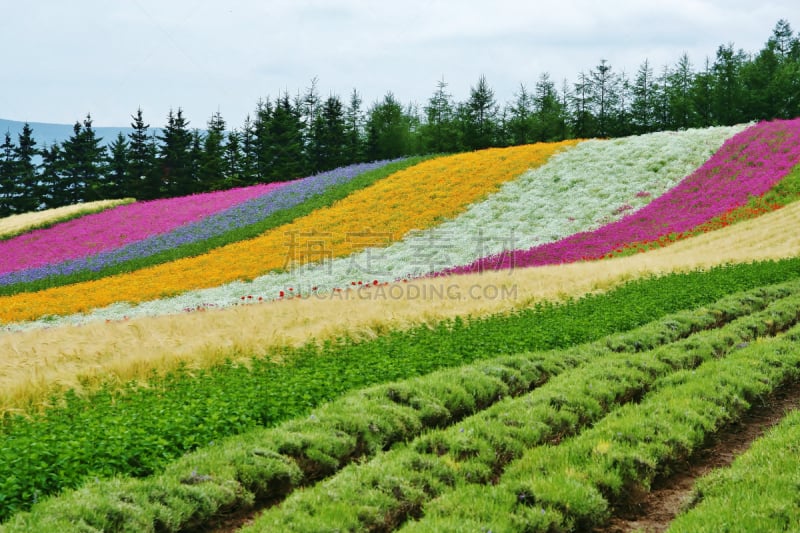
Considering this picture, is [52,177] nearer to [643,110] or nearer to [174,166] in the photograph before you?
[174,166]

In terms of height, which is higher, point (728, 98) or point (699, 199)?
point (728, 98)

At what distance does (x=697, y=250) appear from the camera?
2742 cm

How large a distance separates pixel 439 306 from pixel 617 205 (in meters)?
23.6

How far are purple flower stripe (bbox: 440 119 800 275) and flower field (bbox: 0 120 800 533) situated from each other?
519 mm

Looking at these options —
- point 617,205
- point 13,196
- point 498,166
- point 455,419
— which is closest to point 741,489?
point 455,419

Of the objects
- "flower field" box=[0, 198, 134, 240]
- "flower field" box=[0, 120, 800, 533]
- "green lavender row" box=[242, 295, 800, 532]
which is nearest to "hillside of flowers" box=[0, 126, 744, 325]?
"flower field" box=[0, 120, 800, 533]

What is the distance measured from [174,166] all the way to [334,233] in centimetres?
4612

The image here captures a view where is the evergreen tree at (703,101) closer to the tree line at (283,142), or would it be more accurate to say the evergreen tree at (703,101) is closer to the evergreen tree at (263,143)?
the tree line at (283,142)

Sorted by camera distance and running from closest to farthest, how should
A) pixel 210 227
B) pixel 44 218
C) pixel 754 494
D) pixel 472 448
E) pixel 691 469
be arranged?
pixel 754 494 < pixel 472 448 < pixel 691 469 < pixel 210 227 < pixel 44 218

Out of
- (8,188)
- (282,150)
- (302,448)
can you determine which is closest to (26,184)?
(8,188)

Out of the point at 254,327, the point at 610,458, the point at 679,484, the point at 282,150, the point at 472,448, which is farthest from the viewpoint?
the point at 282,150

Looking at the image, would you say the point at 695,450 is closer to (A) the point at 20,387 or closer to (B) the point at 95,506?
(B) the point at 95,506

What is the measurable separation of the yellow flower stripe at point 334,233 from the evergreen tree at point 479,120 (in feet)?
63.9

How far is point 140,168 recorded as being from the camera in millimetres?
76250
